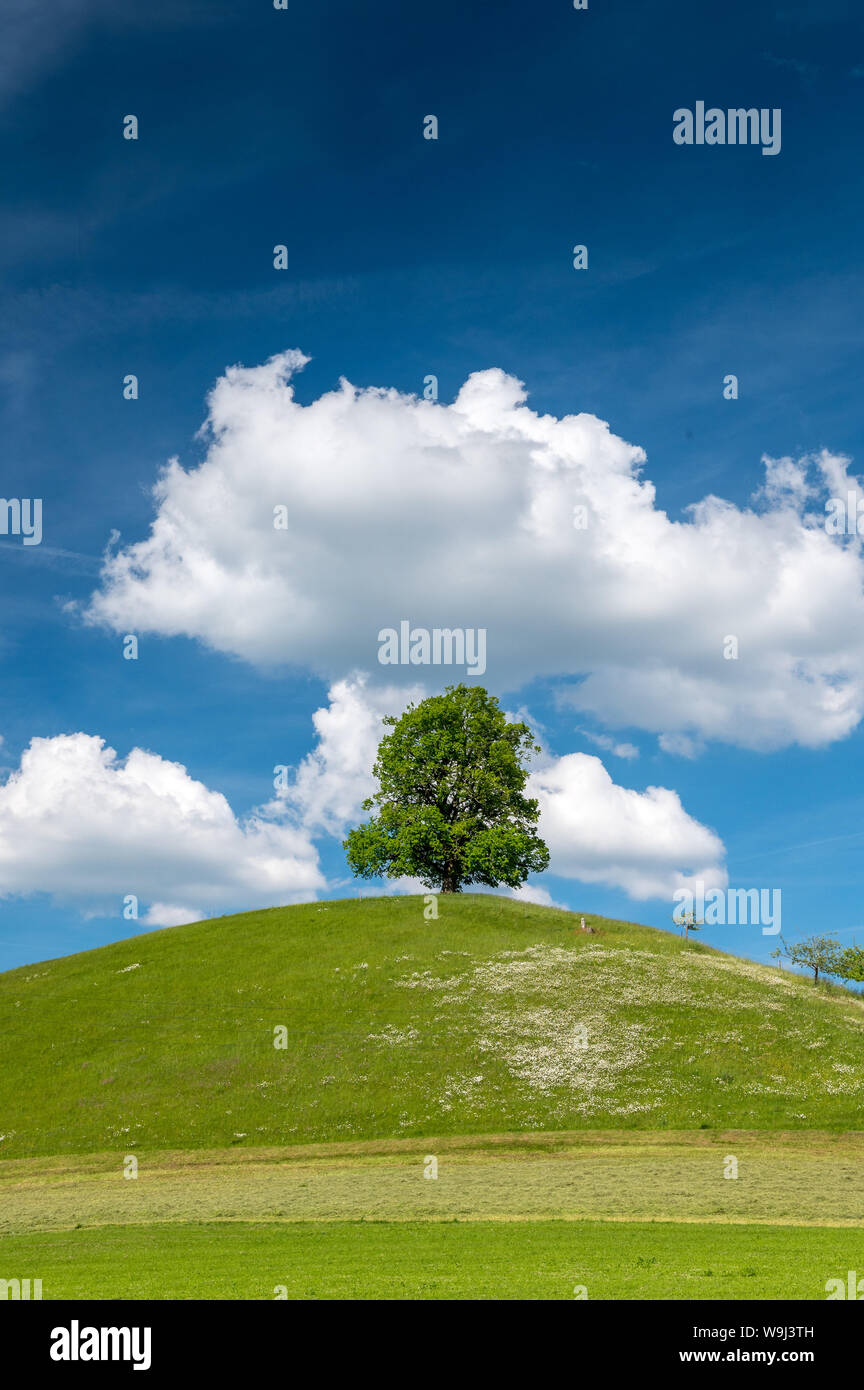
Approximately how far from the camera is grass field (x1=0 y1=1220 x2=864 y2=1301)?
19.8 meters

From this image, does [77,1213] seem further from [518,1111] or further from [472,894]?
[472,894]

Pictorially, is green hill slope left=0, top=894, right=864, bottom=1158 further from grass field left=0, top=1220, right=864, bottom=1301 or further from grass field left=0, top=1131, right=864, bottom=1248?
grass field left=0, top=1220, right=864, bottom=1301

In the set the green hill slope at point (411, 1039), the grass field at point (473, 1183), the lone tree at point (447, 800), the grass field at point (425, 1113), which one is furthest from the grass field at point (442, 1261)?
the lone tree at point (447, 800)

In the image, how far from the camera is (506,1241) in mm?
26922

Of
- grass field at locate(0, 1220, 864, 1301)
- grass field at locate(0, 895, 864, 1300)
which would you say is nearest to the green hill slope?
grass field at locate(0, 895, 864, 1300)

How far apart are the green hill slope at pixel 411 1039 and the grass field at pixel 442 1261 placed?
67.7 feet

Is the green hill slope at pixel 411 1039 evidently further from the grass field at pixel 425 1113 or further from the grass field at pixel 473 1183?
the grass field at pixel 473 1183

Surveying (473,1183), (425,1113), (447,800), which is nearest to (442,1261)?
(473,1183)

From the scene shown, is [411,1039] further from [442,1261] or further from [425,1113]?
[442,1261]

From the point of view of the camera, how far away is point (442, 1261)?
23.6 m

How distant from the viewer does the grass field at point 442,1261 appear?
19797mm

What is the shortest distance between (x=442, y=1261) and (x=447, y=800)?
6929 centimetres
